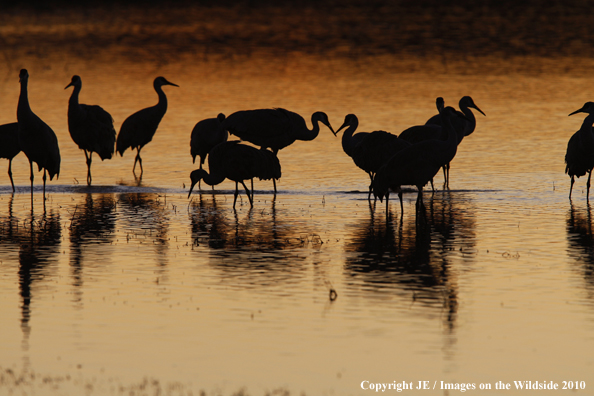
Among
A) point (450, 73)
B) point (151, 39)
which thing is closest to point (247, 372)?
point (450, 73)

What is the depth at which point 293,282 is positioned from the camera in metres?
10.1

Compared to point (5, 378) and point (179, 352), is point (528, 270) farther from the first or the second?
point (5, 378)

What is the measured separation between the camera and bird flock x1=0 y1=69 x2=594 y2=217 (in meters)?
14.4

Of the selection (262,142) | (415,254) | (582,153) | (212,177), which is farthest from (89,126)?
(415,254)

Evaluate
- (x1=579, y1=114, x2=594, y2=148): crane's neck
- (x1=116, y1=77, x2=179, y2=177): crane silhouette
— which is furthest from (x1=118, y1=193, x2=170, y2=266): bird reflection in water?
(x1=579, y1=114, x2=594, y2=148): crane's neck

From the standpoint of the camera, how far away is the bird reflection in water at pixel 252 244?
10477 mm

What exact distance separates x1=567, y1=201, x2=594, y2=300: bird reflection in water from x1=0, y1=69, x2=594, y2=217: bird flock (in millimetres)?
1899

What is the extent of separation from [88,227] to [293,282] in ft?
15.7

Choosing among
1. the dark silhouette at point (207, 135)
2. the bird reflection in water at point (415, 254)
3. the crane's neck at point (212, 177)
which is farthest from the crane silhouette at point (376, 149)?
the dark silhouette at point (207, 135)

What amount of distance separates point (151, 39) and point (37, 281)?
50098 millimetres

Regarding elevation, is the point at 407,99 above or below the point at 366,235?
above

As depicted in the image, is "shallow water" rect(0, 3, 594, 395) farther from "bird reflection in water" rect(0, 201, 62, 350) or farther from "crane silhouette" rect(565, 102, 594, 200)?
"crane silhouette" rect(565, 102, 594, 200)

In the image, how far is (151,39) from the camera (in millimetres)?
58938

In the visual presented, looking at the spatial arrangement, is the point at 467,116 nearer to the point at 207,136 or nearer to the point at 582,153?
the point at 582,153
